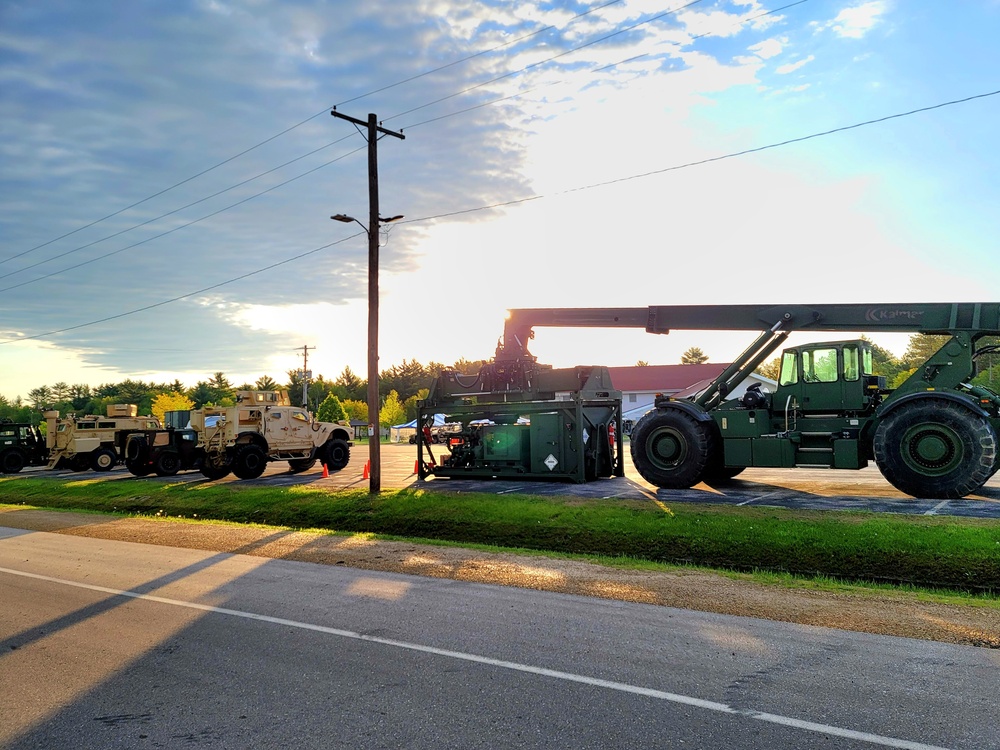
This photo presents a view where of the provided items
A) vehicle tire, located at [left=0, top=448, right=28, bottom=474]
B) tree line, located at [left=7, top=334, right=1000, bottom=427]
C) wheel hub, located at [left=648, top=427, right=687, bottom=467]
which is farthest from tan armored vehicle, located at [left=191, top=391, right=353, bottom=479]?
tree line, located at [left=7, top=334, right=1000, bottom=427]

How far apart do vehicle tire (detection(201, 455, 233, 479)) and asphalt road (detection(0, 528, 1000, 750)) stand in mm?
17864

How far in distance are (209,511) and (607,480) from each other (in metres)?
10.7

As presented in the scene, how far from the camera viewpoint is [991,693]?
18.2 feet

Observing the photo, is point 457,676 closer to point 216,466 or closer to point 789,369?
point 789,369

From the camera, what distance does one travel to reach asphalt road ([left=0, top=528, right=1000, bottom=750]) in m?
4.90

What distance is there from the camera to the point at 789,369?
17.1 metres

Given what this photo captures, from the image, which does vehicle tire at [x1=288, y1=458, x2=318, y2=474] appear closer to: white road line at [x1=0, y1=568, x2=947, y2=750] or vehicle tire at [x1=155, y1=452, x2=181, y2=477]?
vehicle tire at [x1=155, y1=452, x2=181, y2=477]

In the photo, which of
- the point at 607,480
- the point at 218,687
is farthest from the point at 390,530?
the point at 218,687

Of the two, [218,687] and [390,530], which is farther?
[390,530]

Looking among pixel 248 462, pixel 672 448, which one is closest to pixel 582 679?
pixel 672 448

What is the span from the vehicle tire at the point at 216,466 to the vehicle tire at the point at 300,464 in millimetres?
2414

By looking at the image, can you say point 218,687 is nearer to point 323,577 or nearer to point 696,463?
point 323,577

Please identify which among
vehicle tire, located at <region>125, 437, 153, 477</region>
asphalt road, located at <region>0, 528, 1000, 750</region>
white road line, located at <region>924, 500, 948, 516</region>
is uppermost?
vehicle tire, located at <region>125, 437, 153, 477</region>

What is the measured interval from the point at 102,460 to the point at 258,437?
38.9 ft
